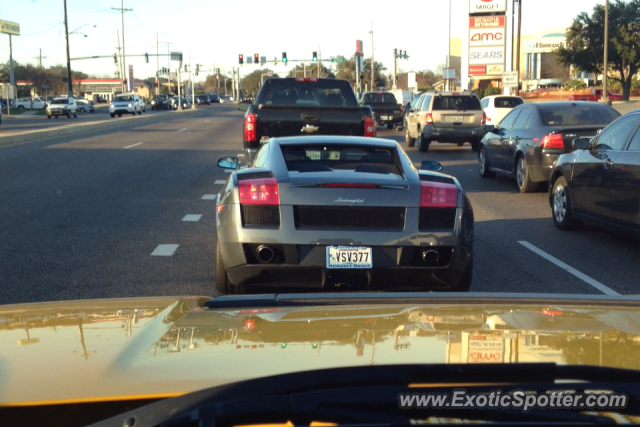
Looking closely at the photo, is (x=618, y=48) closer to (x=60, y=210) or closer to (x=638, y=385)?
(x=60, y=210)

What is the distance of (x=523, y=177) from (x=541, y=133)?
1.00 metres

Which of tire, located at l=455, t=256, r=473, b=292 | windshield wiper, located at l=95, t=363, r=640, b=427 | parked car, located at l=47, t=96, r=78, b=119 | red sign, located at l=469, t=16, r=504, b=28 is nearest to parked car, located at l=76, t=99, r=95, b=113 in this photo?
parked car, located at l=47, t=96, r=78, b=119

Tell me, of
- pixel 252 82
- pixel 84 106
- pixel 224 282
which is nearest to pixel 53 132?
pixel 224 282

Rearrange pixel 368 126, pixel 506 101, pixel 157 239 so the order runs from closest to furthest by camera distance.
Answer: pixel 157 239, pixel 368 126, pixel 506 101

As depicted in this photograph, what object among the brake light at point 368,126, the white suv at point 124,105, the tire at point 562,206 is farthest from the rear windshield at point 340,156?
the white suv at point 124,105

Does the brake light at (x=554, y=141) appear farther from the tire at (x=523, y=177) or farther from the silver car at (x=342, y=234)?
the silver car at (x=342, y=234)

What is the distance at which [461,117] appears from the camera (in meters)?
22.1

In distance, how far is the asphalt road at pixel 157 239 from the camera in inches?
274

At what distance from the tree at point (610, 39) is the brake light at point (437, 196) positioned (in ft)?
193

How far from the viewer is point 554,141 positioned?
494 inches

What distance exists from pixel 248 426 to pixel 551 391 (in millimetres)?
724

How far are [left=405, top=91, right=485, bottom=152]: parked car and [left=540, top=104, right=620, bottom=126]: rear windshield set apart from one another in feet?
28.5

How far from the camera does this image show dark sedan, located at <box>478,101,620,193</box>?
12570mm

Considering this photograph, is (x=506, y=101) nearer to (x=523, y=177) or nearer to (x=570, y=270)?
(x=523, y=177)
